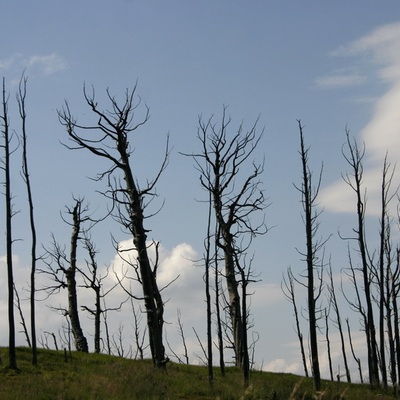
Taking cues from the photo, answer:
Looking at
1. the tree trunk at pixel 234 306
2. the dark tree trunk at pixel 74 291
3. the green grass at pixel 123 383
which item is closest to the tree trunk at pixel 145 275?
the green grass at pixel 123 383

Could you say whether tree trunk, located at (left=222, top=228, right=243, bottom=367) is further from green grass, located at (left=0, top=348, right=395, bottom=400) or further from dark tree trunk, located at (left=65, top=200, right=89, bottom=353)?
dark tree trunk, located at (left=65, top=200, right=89, bottom=353)

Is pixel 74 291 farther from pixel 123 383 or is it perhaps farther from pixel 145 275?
pixel 123 383

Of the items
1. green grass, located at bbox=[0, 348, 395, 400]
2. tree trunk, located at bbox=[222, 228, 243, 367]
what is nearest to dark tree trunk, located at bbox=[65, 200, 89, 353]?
green grass, located at bbox=[0, 348, 395, 400]

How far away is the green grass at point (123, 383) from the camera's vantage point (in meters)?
16.5

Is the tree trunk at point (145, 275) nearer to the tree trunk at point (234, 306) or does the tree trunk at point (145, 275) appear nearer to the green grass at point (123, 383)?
the green grass at point (123, 383)

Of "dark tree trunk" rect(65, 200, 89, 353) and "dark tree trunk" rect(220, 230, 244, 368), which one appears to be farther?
"dark tree trunk" rect(65, 200, 89, 353)

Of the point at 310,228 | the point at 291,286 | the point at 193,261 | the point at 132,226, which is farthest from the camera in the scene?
the point at 291,286

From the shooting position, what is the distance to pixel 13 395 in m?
15.9

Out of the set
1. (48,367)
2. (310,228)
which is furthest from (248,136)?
(48,367)

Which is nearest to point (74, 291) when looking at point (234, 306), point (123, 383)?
point (234, 306)

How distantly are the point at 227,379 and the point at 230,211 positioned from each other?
26.1 ft

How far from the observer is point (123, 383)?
59.9 feet

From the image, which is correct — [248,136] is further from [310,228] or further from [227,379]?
[227,379]

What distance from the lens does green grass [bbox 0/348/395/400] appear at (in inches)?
651
